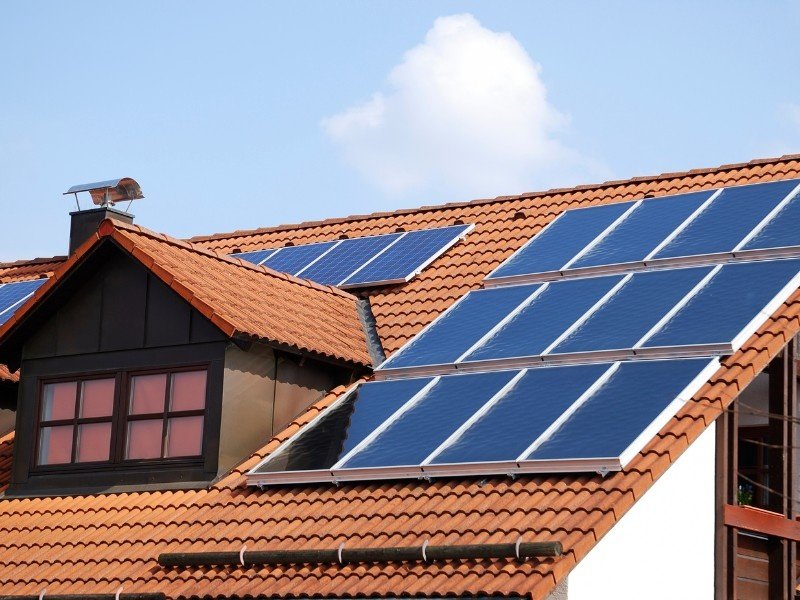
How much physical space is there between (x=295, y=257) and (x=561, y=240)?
16.3 feet

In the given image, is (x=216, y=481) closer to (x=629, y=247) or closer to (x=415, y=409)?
(x=415, y=409)

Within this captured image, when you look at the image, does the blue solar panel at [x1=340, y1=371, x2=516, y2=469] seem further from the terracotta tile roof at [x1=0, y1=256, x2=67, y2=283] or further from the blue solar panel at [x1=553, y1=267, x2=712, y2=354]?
the terracotta tile roof at [x1=0, y1=256, x2=67, y2=283]

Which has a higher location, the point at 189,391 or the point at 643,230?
the point at 643,230

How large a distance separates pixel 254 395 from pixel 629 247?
16.9 feet

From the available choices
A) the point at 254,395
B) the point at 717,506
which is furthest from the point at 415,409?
the point at 717,506

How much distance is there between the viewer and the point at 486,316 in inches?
693

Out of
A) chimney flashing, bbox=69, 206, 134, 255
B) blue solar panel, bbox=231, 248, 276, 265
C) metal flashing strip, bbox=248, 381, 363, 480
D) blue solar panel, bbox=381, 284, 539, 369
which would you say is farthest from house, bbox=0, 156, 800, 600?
chimney flashing, bbox=69, 206, 134, 255

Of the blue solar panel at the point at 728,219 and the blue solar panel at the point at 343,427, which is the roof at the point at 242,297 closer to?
the blue solar panel at the point at 343,427

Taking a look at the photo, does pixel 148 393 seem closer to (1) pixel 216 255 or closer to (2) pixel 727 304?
(1) pixel 216 255

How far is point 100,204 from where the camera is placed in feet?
78.3

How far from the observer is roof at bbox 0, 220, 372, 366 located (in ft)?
56.0

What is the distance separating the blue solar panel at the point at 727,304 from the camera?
14961 millimetres

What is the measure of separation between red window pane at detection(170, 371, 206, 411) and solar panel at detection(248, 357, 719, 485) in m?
1.35

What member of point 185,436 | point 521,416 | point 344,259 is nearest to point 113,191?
point 344,259
